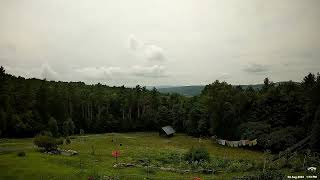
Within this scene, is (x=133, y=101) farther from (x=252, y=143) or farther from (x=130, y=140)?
→ (x=252, y=143)

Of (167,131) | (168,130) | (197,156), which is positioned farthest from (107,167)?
(168,130)

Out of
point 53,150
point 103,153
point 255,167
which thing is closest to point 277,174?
point 255,167

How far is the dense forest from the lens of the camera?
81.1 meters

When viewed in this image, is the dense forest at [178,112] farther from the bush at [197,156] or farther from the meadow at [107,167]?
the meadow at [107,167]

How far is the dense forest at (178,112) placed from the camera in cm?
8106

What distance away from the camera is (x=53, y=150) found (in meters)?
66.5

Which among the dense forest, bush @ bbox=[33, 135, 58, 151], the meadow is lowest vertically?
the meadow

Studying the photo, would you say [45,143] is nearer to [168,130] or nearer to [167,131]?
[167,131]

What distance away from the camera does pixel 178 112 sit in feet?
382

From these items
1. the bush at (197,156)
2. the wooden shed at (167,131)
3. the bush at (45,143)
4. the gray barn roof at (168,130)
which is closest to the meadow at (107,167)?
the bush at (197,156)

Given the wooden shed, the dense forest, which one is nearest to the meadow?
the dense forest

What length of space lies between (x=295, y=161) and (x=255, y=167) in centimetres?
565

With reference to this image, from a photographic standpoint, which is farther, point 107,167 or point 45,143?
point 45,143

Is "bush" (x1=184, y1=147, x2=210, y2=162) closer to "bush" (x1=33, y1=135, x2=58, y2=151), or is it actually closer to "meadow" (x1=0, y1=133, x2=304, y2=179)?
"meadow" (x1=0, y1=133, x2=304, y2=179)
